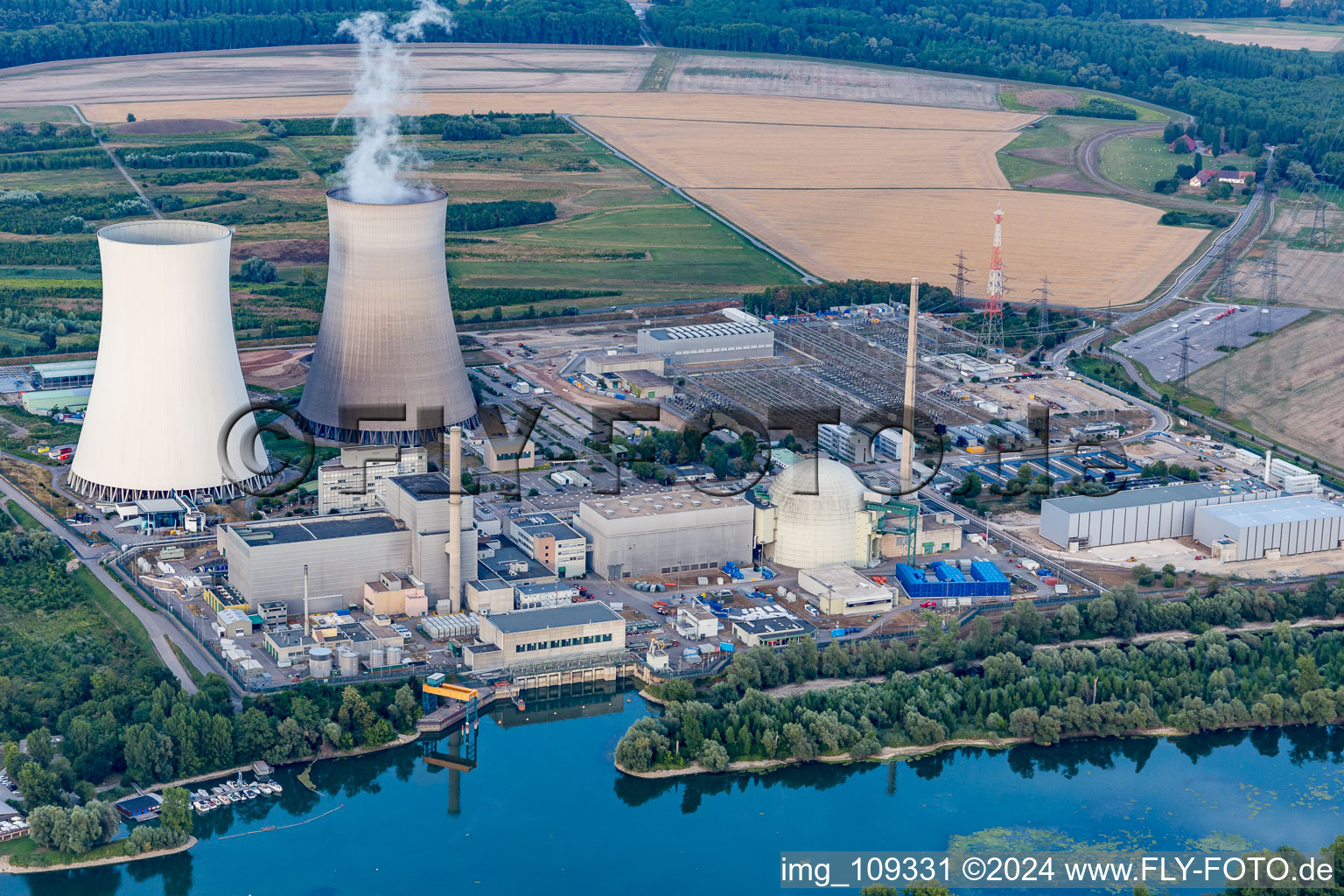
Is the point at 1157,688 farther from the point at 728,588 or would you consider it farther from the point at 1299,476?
the point at 1299,476

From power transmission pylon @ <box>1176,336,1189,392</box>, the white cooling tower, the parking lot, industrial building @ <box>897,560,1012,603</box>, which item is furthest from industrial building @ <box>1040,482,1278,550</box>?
the white cooling tower

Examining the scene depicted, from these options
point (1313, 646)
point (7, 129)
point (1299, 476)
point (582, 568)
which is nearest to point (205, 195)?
point (7, 129)

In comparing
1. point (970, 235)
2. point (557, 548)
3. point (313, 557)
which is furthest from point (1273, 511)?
point (970, 235)

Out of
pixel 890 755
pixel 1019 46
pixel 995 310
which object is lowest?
pixel 890 755

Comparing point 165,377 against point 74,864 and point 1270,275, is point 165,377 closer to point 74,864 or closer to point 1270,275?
point 74,864

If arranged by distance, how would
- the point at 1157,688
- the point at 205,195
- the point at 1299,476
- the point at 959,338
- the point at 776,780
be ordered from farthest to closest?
the point at 205,195 → the point at 959,338 → the point at 1299,476 → the point at 1157,688 → the point at 776,780

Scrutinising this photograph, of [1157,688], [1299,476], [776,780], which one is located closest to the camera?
[776,780]

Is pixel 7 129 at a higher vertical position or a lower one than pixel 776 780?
higher
